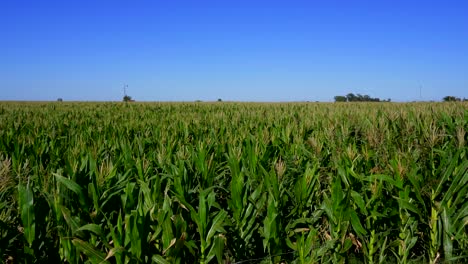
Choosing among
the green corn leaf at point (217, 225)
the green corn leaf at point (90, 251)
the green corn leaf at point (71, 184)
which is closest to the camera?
the green corn leaf at point (90, 251)

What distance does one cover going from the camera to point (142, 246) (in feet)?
7.10

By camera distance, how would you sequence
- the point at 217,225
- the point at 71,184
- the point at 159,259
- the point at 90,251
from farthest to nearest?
the point at 217,225 → the point at 71,184 → the point at 159,259 → the point at 90,251

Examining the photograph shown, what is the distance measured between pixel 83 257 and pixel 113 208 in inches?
14.2

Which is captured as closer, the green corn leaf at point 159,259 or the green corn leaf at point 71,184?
the green corn leaf at point 159,259

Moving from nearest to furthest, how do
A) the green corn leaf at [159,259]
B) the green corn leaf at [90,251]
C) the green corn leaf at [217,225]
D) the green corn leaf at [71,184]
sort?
the green corn leaf at [90,251] < the green corn leaf at [159,259] < the green corn leaf at [71,184] < the green corn leaf at [217,225]

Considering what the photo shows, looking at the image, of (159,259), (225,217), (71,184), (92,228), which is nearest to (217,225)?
(225,217)

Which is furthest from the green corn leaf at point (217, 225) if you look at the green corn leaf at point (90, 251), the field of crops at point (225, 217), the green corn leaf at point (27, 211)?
the green corn leaf at point (27, 211)

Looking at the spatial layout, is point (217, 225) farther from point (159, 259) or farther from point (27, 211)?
point (27, 211)

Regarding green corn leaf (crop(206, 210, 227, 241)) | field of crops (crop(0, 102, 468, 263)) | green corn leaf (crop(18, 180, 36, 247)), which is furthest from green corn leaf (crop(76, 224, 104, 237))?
green corn leaf (crop(206, 210, 227, 241))

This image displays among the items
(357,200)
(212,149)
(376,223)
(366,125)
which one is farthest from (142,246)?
(366,125)

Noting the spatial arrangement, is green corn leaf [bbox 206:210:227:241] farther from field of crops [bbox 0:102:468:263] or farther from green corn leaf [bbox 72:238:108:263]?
green corn leaf [bbox 72:238:108:263]

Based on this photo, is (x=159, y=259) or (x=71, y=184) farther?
(x=71, y=184)

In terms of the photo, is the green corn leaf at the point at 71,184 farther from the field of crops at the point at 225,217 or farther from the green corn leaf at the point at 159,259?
the green corn leaf at the point at 159,259

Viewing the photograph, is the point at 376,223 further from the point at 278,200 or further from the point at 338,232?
the point at 278,200
